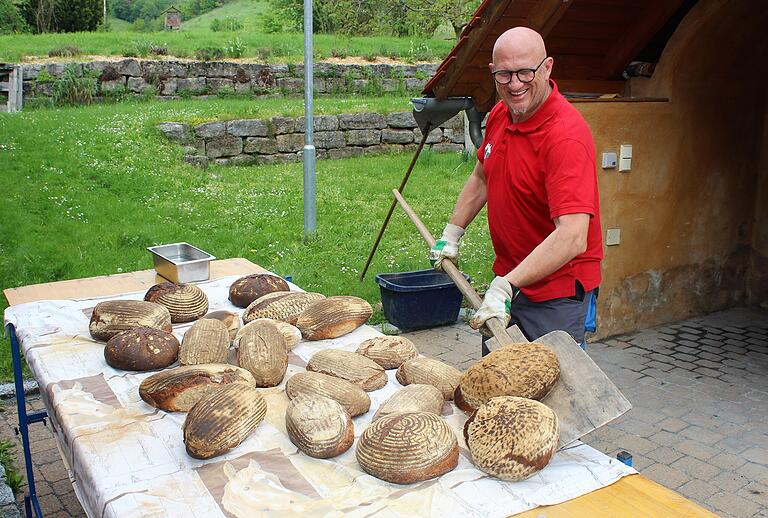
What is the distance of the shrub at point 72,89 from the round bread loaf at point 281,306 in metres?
11.3

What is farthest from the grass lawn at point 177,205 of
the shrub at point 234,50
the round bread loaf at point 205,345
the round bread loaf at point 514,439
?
the round bread loaf at point 514,439

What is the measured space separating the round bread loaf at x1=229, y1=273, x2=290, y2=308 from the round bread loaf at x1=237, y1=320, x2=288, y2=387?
0.61m

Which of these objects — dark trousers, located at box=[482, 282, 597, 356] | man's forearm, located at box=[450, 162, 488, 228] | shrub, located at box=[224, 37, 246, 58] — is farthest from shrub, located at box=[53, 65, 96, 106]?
dark trousers, located at box=[482, 282, 597, 356]

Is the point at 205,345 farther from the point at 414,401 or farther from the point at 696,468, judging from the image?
the point at 696,468

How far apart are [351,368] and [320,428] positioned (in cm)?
46

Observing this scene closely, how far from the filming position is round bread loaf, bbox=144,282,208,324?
313cm

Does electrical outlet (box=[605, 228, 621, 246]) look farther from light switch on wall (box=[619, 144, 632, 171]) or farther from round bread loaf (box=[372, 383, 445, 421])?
round bread loaf (box=[372, 383, 445, 421])

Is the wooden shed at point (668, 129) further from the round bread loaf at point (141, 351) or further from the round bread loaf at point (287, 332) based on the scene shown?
the round bread loaf at point (141, 351)

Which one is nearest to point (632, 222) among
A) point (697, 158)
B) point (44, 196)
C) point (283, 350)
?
point (697, 158)

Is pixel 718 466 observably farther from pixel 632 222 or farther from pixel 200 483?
pixel 200 483

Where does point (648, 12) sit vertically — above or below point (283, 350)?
above

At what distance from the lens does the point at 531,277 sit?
9.00 ft

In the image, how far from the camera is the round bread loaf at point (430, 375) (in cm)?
245

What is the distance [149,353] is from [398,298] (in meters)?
3.35
